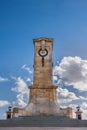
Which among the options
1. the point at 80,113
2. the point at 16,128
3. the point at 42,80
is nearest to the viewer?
the point at 16,128

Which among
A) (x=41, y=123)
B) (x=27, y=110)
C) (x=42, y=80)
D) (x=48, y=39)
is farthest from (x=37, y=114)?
(x=48, y=39)

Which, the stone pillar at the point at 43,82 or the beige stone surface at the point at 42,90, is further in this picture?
the stone pillar at the point at 43,82

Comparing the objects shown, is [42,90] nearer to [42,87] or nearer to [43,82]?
[42,87]

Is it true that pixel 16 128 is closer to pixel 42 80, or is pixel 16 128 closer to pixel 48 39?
pixel 42 80

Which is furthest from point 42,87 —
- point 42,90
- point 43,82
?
point 43,82

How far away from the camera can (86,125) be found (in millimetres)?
20688

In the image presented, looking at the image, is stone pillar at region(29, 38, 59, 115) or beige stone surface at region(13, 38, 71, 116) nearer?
beige stone surface at region(13, 38, 71, 116)

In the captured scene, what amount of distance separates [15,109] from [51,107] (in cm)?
372

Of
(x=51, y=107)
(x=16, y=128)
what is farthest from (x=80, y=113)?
(x=16, y=128)

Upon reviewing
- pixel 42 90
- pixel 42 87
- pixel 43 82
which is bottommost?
pixel 42 90

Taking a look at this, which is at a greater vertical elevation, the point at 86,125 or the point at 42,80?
the point at 42,80

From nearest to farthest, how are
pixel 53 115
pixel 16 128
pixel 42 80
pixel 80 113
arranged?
pixel 16 128, pixel 53 115, pixel 42 80, pixel 80 113

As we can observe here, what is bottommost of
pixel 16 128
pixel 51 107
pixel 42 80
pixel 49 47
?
→ pixel 16 128

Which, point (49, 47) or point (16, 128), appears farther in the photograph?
point (49, 47)
